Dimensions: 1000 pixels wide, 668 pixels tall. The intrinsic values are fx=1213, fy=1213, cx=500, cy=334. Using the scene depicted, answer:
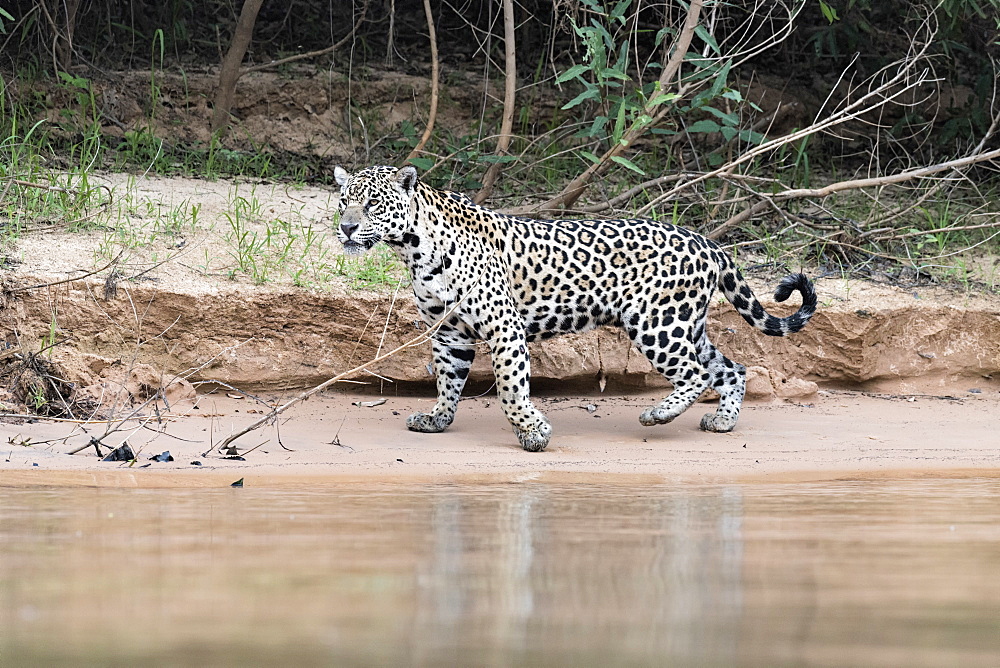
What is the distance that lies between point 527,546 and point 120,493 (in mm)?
1983

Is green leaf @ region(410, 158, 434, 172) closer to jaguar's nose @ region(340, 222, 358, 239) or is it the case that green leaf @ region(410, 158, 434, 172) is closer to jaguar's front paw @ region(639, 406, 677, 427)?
jaguar's nose @ region(340, 222, 358, 239)

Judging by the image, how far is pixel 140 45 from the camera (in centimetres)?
1135

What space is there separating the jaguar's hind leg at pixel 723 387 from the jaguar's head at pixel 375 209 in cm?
198

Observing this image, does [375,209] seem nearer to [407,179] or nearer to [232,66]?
[407,179]

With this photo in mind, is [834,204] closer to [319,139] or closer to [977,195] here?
[977,195]

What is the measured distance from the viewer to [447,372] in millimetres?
6895

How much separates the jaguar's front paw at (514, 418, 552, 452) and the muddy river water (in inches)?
56.3

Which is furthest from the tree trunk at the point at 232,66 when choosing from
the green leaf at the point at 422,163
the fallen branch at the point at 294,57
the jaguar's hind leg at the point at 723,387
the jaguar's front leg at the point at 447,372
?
the jaguar's hind leg at the point at 723,387

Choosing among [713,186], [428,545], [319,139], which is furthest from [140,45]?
[428,545]

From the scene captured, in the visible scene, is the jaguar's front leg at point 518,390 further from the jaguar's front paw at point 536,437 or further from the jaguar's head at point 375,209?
the jaguar's head at point 375,209

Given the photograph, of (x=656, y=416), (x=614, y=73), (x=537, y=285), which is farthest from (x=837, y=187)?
(x=537, y=285)

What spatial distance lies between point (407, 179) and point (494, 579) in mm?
3670

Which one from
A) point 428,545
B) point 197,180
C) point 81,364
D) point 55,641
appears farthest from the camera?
point 197,180

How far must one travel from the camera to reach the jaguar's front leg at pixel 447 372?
681cm
